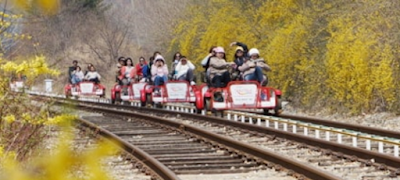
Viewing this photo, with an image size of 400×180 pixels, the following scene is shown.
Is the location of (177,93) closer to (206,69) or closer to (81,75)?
(206,69)

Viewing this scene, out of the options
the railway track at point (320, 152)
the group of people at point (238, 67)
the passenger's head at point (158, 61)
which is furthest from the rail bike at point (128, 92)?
the railway track at point (320, 152)

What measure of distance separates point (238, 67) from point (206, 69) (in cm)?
107

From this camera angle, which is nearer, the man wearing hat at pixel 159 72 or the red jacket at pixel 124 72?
the man wearing hat at pixel 159 72

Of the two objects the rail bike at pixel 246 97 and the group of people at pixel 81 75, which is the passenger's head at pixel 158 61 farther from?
the group of people at pixel 81 75

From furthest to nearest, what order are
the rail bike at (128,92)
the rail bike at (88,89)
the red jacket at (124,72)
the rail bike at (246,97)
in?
the rail bike at (88,89) < the red jacket at (124,72) < the rail bike at (128,92) < the rail bike at (246,97)

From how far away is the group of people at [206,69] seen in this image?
20500mm

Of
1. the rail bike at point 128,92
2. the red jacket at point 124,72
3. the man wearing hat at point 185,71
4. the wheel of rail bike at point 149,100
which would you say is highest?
the red jacket at point 124,72

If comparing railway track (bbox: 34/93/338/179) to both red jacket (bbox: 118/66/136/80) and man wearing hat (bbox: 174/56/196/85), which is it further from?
red jacket (bbox: 118/66/136/80)

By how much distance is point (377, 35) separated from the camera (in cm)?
2075

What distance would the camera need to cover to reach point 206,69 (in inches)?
854

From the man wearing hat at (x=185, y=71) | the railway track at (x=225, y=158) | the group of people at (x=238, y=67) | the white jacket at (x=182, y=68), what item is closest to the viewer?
the railway track at (x=225, y=158)

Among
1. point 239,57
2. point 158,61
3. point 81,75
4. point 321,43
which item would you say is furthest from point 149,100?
point 81,75

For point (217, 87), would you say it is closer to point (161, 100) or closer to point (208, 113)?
point (208, 113)

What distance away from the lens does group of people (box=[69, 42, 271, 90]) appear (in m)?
20.5
